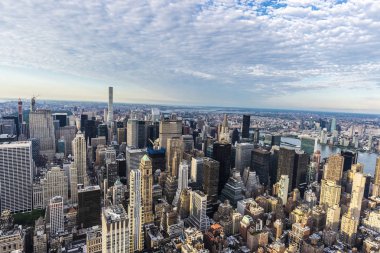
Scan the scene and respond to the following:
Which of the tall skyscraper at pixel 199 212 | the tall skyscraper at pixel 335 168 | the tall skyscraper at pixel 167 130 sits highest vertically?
the tall skyscraper at pixel 167 130

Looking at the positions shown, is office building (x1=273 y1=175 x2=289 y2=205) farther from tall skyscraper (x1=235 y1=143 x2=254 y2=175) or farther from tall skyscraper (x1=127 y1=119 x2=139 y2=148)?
tall skyscraper (x1=127 y1=119 x2=139 y2=148)

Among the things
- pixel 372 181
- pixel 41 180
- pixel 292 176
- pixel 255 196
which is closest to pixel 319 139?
pixel 372 181

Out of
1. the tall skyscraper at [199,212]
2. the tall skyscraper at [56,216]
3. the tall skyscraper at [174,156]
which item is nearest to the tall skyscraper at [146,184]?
the tall skyscraper at [199,212]

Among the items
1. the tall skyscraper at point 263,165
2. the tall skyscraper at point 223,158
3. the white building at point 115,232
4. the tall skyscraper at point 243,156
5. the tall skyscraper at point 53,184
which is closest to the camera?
the white building at point 115,232

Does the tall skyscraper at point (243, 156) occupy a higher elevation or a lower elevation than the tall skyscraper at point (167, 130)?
lower

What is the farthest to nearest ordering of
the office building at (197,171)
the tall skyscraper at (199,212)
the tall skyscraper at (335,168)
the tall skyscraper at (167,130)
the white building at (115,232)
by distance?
the tall skyscraper at (167,130) → the tall skyscraper at (335,168) → the office building at (197,171) → the tall skyscraper at (199,212) → the white building at (115,232)

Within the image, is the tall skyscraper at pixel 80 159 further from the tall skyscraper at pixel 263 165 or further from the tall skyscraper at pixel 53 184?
the tall skyscraper at pixel 263 165

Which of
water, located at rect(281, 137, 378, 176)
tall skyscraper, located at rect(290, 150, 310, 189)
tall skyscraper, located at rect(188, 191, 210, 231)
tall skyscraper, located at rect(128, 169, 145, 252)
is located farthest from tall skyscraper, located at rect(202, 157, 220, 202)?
water, located at rect(281, 137, 378, 176)
